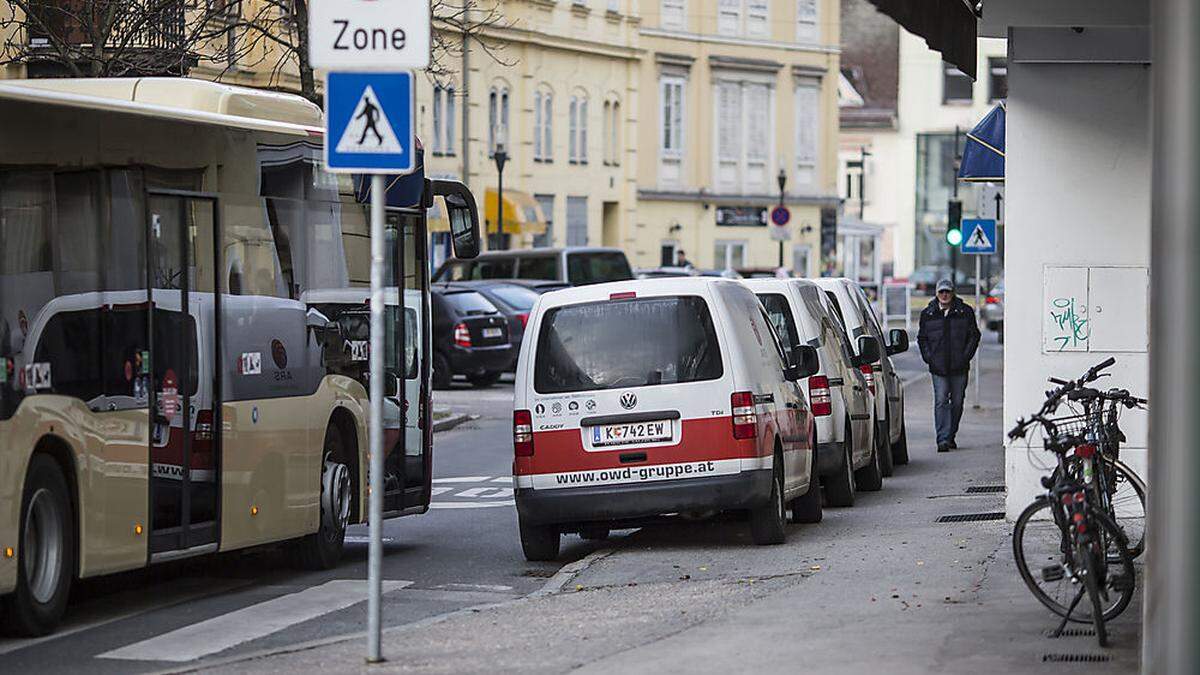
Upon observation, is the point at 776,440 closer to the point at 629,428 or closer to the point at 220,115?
the point at 629,428

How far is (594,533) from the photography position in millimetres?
15766

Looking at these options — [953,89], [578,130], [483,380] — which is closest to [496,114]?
[578,130]

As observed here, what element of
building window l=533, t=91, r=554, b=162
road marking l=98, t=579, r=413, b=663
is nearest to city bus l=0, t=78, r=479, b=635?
road marking l=98, t=579, r=413, b=663

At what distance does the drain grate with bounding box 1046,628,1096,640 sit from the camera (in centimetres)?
1048

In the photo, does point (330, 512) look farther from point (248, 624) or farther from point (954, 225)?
point (954, 225)

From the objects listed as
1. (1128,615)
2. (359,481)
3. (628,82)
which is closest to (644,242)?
(628,82)

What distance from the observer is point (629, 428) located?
14.2 meters

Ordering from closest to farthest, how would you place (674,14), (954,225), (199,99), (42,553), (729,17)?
(42,553), (199,99), (954,225), (674,14), (729,17)

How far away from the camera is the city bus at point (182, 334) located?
11297 mm

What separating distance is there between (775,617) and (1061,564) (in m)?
1.53

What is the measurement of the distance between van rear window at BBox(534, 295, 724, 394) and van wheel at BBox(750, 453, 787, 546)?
3.12 ft

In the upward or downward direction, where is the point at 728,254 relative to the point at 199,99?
downward

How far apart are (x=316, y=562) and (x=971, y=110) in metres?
83.0

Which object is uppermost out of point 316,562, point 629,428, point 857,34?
point 857,34
